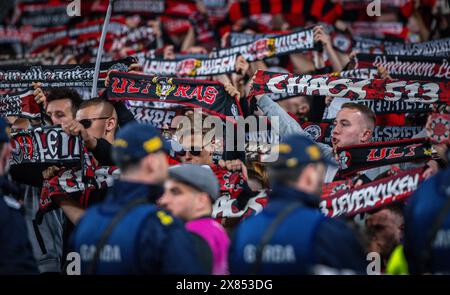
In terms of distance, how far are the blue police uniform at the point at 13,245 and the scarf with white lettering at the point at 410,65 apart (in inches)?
190

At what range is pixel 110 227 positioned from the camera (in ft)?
18.4

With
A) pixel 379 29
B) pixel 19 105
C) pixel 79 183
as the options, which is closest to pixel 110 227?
pixel 79 183

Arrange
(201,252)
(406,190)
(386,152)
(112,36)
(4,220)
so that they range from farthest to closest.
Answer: (112,36) → (386,152) → (406,190) → (4,220) → (201,252)

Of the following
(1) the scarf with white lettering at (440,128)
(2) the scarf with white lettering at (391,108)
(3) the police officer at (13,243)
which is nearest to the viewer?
(3) the police officer at (13,243)

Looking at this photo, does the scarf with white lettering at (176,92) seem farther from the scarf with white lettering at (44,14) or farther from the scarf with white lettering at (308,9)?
the scarf with white lettering at (44,14)

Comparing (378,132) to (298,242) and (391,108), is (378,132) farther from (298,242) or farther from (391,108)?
(298,242)

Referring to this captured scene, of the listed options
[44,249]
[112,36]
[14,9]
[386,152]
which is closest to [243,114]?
[386,152]

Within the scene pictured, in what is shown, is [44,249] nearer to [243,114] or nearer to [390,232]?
[243,114]

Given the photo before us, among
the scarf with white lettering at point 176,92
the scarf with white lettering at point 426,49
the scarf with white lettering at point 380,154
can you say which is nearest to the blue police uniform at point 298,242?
the scarf with white lettering at point 380,154

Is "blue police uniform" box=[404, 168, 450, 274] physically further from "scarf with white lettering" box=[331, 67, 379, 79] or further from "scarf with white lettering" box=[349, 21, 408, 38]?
"scarf with white lettering" box=[349, 21, 408, 38]

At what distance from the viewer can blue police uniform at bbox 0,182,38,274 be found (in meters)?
6.16

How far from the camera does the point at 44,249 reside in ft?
29.8

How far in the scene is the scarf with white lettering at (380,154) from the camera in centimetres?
821
